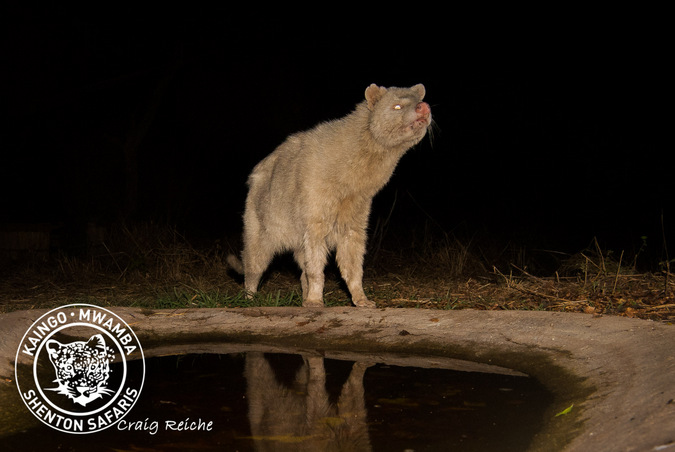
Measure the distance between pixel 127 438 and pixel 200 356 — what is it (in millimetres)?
1328

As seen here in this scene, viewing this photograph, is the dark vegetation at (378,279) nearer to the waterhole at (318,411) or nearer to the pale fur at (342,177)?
the pale fur at (342,177)

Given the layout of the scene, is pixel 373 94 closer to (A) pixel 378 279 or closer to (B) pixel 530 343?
(B) pixel 530 343

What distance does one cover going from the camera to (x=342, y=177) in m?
5.56

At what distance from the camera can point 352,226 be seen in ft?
19.1

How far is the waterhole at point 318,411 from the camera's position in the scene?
2930mm

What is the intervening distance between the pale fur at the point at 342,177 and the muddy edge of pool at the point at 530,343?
0.85m

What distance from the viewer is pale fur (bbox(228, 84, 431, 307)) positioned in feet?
18.2

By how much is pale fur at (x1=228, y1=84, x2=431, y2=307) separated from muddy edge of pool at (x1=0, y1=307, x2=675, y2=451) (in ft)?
2.80

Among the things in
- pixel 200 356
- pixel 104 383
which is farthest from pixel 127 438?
pixel 200 356

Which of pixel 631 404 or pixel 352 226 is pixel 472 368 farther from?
pixel 352 226

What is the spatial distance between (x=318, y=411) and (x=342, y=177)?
2585 millimetres

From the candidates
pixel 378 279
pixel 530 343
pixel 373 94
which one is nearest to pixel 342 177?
pixel 373 94

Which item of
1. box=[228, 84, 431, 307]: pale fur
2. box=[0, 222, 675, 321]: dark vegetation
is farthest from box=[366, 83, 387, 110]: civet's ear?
box=[0, 222, 675, 321]: dark vegetation

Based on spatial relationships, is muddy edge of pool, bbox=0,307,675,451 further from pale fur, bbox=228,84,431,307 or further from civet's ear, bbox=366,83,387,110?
civet's ear, bbox=366,83,387,110
